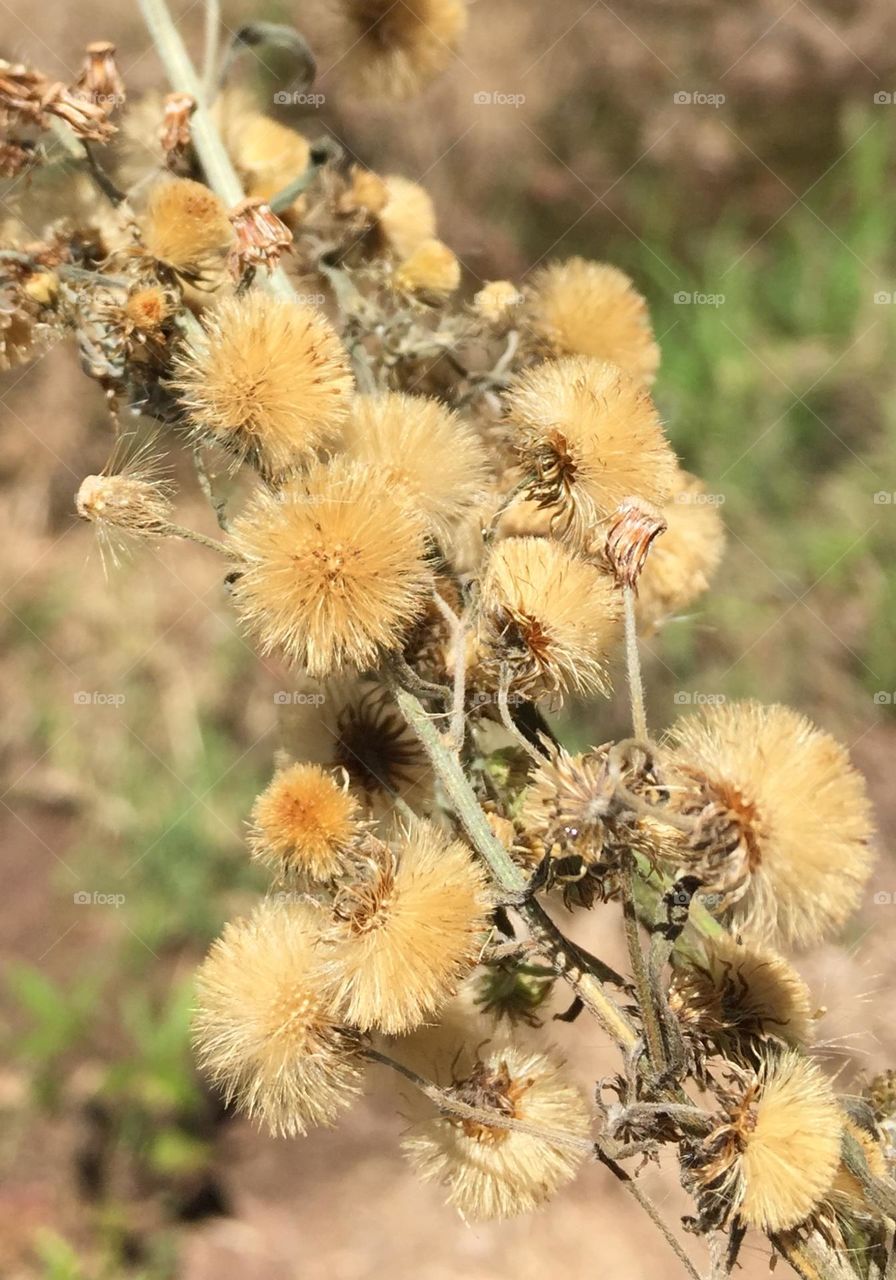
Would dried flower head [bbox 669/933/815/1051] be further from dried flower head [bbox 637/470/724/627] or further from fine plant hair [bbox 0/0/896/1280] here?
dried flower head [bbox 637/470/724/627]

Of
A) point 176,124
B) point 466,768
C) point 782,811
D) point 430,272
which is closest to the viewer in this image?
point 782,811

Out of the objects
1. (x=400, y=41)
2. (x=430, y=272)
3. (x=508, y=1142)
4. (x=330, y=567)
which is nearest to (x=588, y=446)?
(x=330, y=567)

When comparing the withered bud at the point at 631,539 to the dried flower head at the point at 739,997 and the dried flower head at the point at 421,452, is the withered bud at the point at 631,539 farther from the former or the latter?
the dried flower head at the point at 739,997

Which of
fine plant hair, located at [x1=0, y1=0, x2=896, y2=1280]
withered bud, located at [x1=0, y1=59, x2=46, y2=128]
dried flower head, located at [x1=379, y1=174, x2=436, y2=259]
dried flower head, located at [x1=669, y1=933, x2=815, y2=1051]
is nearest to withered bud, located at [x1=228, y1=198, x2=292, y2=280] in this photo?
fine plant hair, located at [x1=0, y1=0, x2=896, y2=1280]

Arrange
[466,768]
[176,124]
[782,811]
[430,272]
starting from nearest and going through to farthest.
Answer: [782,811] → [466,768] → [176,124] → [430,272]

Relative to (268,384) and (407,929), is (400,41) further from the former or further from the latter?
(407,929)

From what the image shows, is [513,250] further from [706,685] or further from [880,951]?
[880,951]
